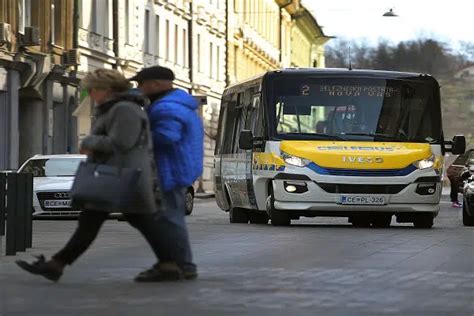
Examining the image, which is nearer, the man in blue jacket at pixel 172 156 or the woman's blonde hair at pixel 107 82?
the woman's blonde hair at pixel 107 82

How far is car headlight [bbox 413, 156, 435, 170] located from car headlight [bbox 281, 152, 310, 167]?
5.50 ft

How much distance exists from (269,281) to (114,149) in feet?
5.16

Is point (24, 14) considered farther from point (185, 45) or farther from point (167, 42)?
point (185, 45)

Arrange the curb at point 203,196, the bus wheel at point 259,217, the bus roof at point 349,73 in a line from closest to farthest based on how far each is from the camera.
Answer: the bus roof at point 349,73 → the bus wheel at point 259,217 → the curb at point 203,196

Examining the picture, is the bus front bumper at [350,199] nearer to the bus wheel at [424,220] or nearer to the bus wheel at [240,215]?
the bus wheel at [424,220]

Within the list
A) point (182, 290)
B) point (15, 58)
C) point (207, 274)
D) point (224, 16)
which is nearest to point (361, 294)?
point (182, 290)

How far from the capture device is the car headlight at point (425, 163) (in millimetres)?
23609

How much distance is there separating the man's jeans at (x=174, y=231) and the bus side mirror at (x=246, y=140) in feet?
41.9

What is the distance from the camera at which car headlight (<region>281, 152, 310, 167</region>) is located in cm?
2344

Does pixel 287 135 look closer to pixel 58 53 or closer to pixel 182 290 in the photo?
pixel 182 290

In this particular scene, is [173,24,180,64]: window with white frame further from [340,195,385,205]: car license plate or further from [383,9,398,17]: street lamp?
[340,195,385,205]: car license plate

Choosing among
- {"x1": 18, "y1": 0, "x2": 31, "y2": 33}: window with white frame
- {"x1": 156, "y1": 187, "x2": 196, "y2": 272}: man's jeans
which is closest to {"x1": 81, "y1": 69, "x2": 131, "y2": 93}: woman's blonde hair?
{"x1": 156, "y1": 187, "x2": 196, "y2": 272}: man's jeans

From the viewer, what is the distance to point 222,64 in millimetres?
71938

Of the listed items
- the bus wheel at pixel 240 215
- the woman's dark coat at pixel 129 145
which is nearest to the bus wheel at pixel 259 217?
the bus wheel at pixel 240 215
